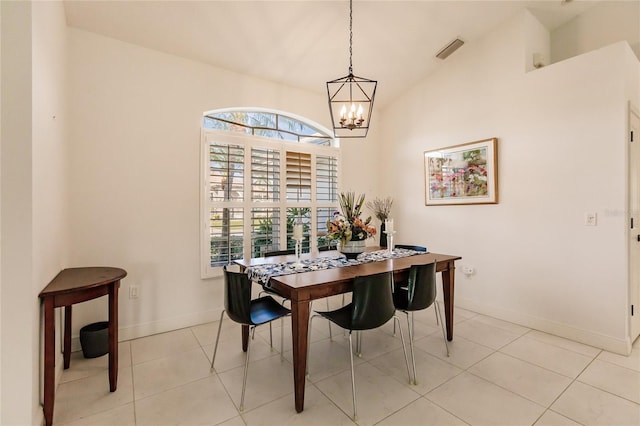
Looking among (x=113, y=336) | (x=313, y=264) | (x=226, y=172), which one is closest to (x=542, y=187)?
(x=313, y=264)

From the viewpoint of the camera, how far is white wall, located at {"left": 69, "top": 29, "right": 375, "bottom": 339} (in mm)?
2648

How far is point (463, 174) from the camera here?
362 cm

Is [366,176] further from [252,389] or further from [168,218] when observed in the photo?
[252,389]

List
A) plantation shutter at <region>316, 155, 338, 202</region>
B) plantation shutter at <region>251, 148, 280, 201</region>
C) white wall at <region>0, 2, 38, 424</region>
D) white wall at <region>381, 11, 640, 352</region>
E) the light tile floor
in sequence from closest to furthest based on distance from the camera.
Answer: white wall at <region>0, 2, 38, 424</region>
the light tile floor
white wall at <region>381, 11, 640, 352</region>
plantation shutter at <region>251, 148, 280, 201</region>
plantation shutter at <region>316, 155, 338, 202</region>

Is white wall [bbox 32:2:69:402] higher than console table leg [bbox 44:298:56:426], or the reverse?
white wall [bbox 32:2:69:402]

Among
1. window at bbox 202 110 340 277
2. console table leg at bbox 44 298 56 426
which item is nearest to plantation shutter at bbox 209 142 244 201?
window at bbox 202 110 340 277

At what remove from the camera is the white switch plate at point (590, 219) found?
8.73ft

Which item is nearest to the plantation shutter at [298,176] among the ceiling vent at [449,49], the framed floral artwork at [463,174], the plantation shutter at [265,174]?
the plantation shutter at [265,174]

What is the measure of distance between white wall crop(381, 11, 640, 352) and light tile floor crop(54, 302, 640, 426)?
0.45m

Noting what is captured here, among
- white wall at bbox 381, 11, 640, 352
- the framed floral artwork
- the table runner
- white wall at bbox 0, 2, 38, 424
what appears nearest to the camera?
white wall at bbox 0, 2, 38, 424

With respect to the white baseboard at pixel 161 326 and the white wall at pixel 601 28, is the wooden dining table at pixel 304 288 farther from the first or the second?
the white wall at pixel 601 28

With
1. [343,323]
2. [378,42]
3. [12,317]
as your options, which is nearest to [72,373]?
[12,317]

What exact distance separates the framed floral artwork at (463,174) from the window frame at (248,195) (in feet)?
4.49

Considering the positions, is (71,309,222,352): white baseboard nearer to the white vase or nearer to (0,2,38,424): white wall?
(0,2,38,424): white wall
